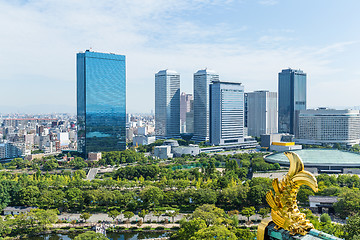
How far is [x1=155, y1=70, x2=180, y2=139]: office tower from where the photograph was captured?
81.3 m

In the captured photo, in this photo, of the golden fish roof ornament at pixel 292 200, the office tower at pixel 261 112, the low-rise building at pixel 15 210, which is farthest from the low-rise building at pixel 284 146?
the golden fish roof ornament at pixel 292 200

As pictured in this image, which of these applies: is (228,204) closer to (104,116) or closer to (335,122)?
(104,116)

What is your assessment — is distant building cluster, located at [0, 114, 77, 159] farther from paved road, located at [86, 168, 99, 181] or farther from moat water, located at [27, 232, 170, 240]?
moat water, located at [27, 232, 170, 240]

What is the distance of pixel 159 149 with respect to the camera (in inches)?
2261

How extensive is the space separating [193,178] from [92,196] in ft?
40.4

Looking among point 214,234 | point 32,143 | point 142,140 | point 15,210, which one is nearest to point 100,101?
point 142,140

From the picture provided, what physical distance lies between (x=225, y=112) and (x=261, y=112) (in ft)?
66.9

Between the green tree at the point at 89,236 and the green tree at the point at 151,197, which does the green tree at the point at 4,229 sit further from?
the green tree at the point at 151,197

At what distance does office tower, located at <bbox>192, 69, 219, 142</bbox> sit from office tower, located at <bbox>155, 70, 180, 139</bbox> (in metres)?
6.53

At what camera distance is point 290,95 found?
89.5 m

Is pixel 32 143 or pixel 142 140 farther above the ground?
pixel 142 140

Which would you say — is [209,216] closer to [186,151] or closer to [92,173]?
[92,173]

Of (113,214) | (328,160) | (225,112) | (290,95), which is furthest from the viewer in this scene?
(290,95)

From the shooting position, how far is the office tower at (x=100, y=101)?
56.0 metres
